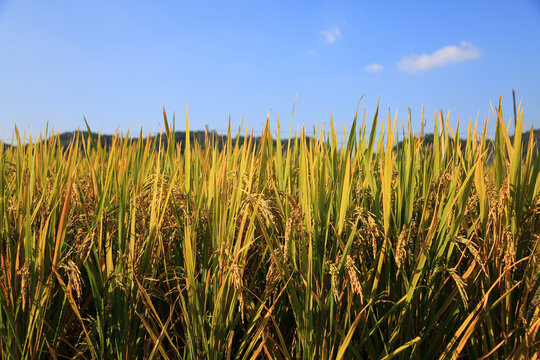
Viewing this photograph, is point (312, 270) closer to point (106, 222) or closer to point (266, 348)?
point (266, 348)

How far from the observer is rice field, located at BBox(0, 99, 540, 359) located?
1678 mm

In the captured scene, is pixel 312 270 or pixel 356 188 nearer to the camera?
pixel 312 270

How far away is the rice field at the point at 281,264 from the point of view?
66.1 inches

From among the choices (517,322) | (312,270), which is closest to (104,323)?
(312,270)

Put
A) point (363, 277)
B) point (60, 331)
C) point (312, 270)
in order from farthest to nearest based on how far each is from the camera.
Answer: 1. point (60, 331)
2. point (363, 277)
3. point (312, 270)

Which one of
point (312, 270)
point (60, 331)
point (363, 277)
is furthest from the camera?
point (60, 331)

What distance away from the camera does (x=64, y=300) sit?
6.18 ft

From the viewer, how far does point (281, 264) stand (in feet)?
5.42

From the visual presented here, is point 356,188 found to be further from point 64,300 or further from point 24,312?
point 24,312

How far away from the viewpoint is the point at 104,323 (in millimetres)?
1843

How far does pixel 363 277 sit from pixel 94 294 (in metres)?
1.24

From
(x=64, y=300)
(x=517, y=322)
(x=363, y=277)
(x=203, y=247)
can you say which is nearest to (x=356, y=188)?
(x=363, y=277)

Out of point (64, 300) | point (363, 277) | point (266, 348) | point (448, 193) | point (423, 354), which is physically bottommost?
point (423, 354)

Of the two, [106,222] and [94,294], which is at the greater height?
[106,222]
